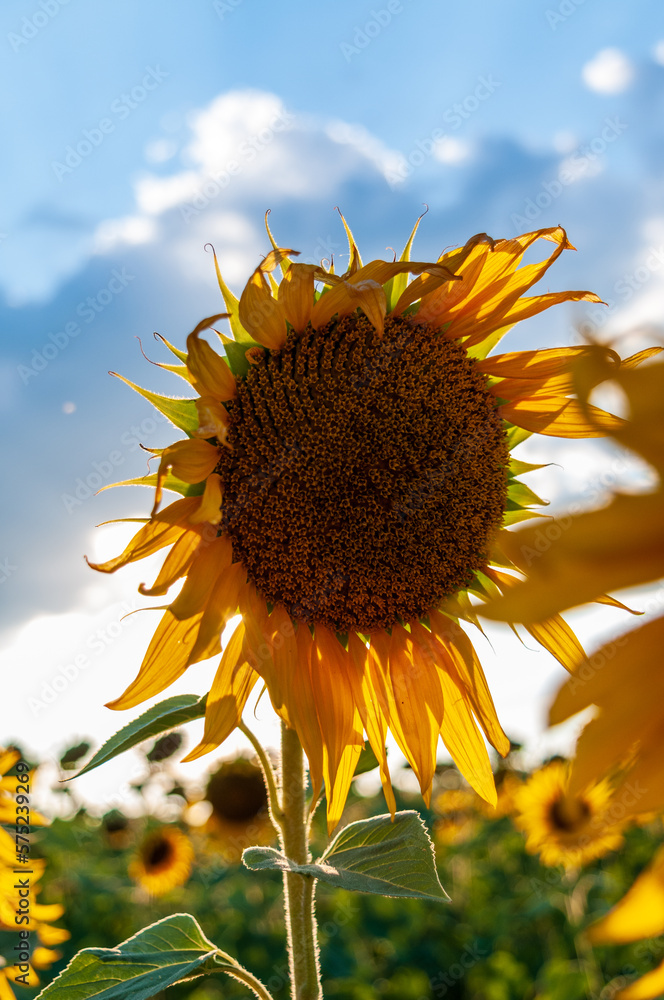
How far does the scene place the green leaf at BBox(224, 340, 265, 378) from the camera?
190 cm

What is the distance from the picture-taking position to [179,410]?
1.83 metres

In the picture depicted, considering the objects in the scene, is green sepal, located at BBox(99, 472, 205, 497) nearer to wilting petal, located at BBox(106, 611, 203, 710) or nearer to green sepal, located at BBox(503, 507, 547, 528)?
wilting petal, located at BBox(106, 611, 203, 710)

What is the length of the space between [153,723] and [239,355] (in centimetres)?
96

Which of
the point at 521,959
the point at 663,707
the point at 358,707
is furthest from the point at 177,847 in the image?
the point at 663,707

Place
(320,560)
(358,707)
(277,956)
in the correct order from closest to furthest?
(320,560) → (358,707) → (277,956)

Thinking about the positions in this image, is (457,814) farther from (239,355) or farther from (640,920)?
(640,920)

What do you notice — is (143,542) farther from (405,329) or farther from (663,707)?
(663,707)

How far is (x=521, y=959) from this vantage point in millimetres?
5621

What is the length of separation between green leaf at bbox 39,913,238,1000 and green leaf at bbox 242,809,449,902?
33 centimetres

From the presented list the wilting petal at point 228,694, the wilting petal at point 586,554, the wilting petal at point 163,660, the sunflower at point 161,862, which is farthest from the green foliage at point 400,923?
the wilting petal at point 586,554

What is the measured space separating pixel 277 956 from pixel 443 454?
4.78 metres

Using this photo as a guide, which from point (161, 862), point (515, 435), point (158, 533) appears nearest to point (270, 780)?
point (158, 533)

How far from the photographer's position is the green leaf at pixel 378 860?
158cm

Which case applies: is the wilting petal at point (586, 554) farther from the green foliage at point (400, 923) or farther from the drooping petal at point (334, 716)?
the green foliage at point (400, 923)
